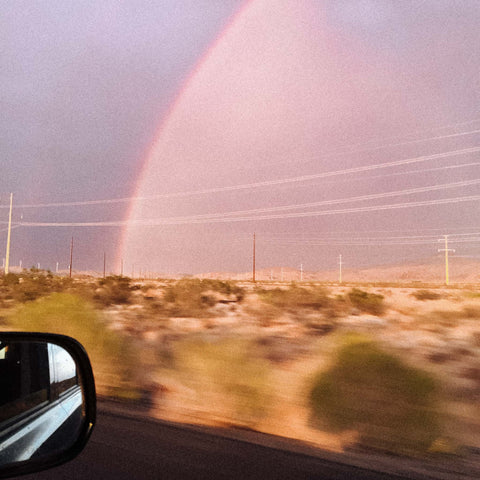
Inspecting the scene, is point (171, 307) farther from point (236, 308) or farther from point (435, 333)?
point (435, 333)

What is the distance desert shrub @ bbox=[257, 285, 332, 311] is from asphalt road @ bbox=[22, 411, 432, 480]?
367 inches

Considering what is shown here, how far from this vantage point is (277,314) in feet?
49.6

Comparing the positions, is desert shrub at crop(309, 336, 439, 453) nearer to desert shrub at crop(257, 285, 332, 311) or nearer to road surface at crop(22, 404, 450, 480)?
road surface at crop(22, 404, 450, 480)

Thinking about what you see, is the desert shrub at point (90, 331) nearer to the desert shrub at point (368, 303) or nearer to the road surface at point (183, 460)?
the road surface at point (183, 460)

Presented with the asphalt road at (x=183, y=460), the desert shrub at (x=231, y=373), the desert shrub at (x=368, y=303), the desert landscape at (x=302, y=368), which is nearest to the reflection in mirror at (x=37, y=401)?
the asphalt road at (x=183, y=460)

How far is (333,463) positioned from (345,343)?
370cm

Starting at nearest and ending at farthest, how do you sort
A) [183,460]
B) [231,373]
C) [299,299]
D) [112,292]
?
[183,460] < [231,373] < [299,299] < [112,292]

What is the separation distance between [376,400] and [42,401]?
20.1ft

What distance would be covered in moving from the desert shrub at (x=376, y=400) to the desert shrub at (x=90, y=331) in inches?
153

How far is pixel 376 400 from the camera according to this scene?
26.5ft

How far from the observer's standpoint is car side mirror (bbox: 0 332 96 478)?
105 inches

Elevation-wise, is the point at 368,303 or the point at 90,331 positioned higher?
the point at 368,303

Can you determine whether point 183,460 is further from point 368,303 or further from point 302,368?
point 368,303

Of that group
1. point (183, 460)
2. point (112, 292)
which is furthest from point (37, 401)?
point (112, 292)
